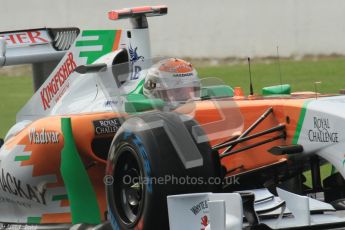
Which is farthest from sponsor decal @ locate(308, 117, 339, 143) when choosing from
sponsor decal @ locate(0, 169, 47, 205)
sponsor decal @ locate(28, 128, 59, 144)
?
sponsor decal @ locate(0, 169, 47, 205)

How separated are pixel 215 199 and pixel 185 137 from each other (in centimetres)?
43

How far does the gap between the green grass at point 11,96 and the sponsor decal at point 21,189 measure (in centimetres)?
680

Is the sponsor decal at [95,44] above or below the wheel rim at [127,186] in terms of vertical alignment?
above

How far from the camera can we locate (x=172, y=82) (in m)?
5.76

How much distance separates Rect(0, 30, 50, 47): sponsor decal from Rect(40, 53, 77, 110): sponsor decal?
20.6 inches

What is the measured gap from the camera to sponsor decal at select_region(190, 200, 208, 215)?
458 cm

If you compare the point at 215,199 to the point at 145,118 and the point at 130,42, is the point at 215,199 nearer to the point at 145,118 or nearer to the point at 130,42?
the point at 145,118

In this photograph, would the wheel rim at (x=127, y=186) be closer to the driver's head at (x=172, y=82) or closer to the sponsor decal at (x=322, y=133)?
the driver's head at (x=172, y=82)

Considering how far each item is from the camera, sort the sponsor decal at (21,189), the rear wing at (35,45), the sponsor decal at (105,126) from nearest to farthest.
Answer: the sponsor decal at (105,126), the sponsor decal at (21,189), the rear wing at (35,45)

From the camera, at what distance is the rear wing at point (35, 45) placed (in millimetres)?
6961

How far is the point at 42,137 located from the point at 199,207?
1.78 m

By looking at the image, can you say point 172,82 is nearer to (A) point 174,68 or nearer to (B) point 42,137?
(A) point 174,68

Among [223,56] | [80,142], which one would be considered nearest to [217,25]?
[223,56]

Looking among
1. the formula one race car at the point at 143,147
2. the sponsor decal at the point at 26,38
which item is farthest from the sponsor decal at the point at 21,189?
the sponsor decal at the point at 26,38
